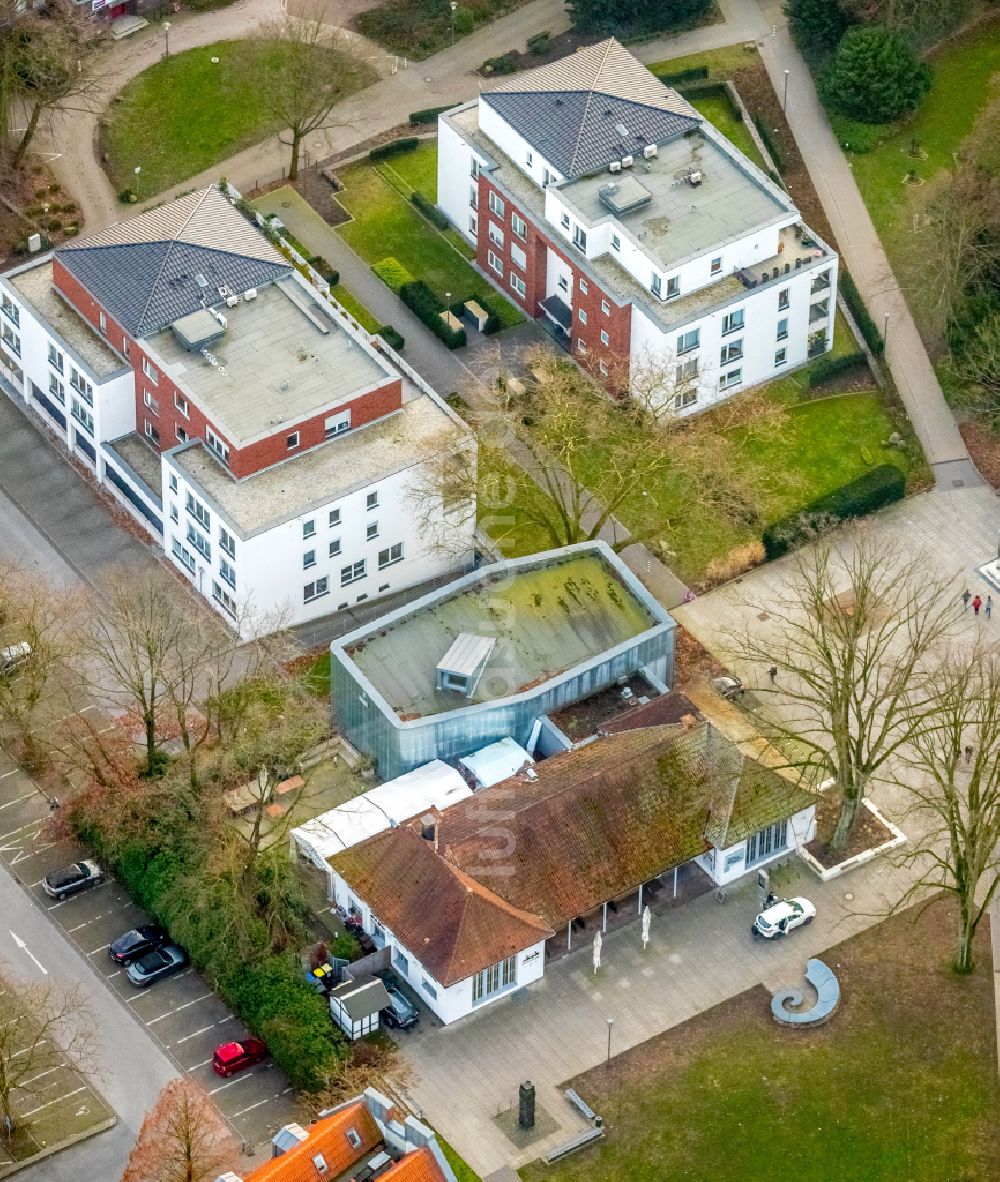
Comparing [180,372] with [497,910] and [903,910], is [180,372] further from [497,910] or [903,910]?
[903,910]

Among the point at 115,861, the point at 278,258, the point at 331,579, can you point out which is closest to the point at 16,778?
the point at 115,861

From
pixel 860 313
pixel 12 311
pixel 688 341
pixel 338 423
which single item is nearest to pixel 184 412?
pixel 338 423

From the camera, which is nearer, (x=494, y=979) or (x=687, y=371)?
(x=494, y=979)

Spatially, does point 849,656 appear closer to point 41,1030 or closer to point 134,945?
point 134,945

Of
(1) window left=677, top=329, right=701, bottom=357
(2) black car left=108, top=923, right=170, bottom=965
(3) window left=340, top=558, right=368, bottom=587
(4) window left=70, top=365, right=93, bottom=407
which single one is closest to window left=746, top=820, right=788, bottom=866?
(3) window left=340, top=558, right=368, bottom=587

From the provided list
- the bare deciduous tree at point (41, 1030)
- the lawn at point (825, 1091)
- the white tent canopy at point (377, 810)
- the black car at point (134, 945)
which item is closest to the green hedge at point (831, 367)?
the white tent canopy at point (377, 810)

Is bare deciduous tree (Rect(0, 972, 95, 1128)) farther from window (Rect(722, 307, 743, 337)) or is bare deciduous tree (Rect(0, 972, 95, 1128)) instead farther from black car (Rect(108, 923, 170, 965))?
window (Rect(722, 307, 743, 337))

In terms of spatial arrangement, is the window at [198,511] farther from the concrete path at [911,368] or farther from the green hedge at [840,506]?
the concrete path at [911,368]
